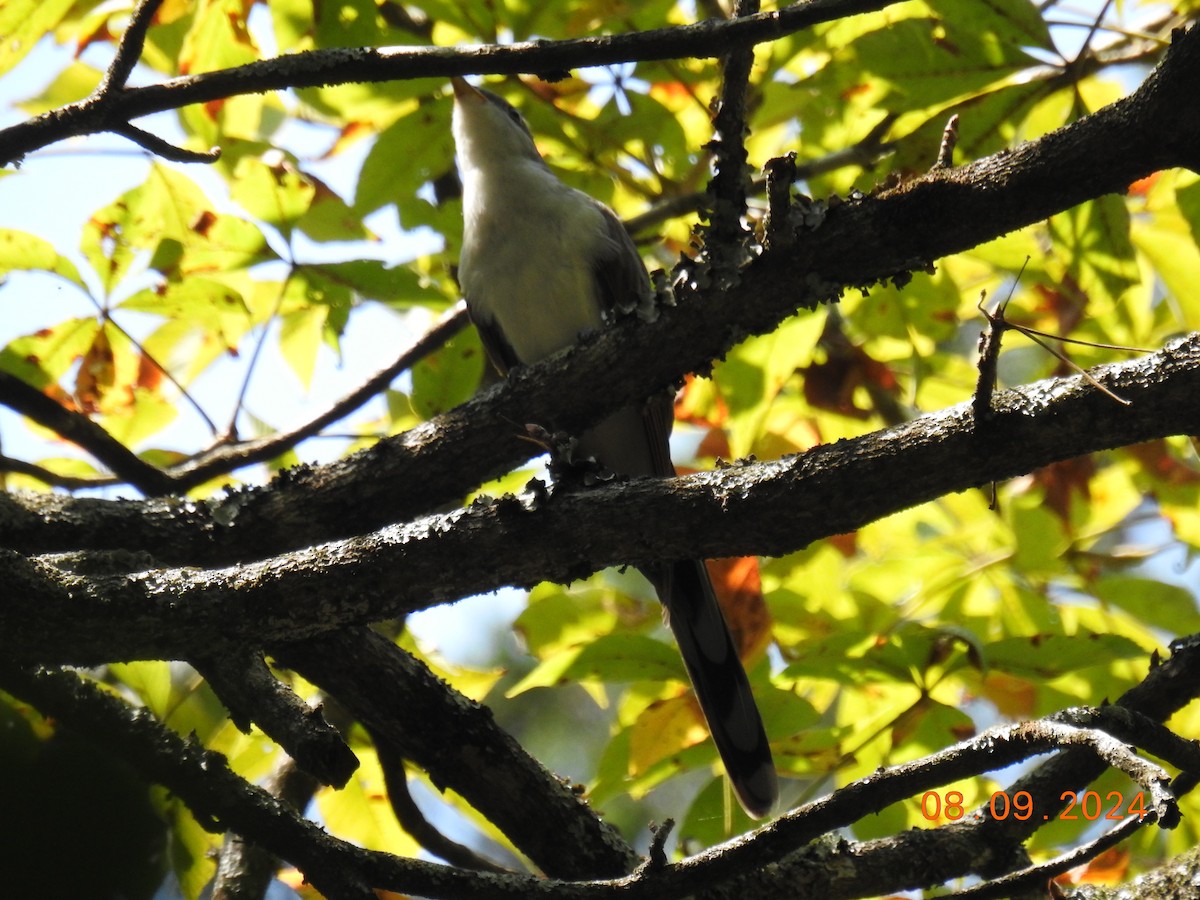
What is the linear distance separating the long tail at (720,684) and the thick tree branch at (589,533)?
3.11 ft

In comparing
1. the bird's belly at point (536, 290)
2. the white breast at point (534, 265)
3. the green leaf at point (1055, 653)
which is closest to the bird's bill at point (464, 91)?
the white breast at point (534, 265)

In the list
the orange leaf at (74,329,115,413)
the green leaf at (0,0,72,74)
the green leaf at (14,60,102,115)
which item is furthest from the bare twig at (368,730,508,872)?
the green leaf at (14,60,102,115)

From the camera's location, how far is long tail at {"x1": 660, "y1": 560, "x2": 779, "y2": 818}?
309 centimetres

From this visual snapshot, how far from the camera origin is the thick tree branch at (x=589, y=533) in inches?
78.0

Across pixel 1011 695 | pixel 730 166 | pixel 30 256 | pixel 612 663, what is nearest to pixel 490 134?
pixel 30 256

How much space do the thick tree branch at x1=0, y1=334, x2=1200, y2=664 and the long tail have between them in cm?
95

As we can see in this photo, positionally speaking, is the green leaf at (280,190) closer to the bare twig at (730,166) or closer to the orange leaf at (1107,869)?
the bare twig at (730,166)

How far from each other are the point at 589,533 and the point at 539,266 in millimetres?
2054

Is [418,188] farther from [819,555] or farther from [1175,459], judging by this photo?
[1175,459]

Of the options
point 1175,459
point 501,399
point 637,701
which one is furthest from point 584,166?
point 1175,459

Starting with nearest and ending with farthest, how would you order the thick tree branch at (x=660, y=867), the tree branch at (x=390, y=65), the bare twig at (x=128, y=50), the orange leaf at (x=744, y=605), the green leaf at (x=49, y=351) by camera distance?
1. the thick tree branch at (x=660, y=867)
2. the tree branch at (x=390, y=65)
3. the bare twig at (x=128, y=50)
4. the orange leaf at (x=744, y=605)
5. the green leaf at (x=49, y=351)

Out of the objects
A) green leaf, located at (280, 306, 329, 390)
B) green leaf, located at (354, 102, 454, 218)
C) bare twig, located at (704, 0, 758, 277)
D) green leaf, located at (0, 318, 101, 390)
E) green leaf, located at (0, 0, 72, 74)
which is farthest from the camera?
green leaf, located at (280, 306, 329, 390)

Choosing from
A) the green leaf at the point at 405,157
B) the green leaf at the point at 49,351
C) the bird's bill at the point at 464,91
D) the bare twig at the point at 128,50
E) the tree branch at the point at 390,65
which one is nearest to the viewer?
the tree branch at the point at 390,65

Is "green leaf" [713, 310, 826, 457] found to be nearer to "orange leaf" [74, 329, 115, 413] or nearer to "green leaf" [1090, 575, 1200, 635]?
"green leaf" [1090, 575, 1200, 635]
